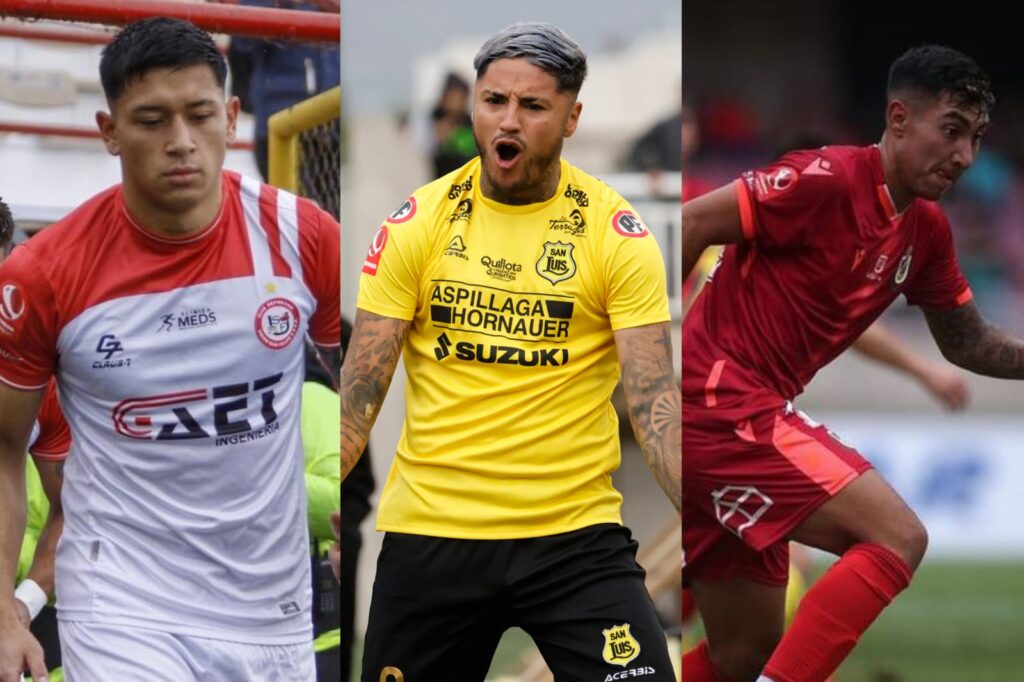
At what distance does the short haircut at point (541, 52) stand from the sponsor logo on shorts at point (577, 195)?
0.24 metres

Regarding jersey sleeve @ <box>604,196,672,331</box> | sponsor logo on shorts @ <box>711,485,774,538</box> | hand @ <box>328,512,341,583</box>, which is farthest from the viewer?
hand @ <box>328,512,341,583</box>

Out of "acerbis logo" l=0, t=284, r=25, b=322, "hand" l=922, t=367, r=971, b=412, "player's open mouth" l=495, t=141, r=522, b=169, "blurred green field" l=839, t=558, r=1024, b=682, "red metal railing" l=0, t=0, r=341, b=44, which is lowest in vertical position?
"blurred green field" l=839, t=558, r=1024, b=682

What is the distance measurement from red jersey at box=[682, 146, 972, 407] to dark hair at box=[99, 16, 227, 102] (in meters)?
1.48

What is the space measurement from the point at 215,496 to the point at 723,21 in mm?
2597

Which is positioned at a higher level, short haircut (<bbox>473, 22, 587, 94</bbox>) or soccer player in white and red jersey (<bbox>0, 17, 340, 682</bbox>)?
short haircut (<bbox>473, 22, 587, 94</bbox>)

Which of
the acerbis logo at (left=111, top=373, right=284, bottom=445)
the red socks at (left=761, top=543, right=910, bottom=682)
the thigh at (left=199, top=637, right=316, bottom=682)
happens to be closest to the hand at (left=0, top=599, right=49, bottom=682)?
the thigh at (left=199, top=637, right=316, bottom=682)

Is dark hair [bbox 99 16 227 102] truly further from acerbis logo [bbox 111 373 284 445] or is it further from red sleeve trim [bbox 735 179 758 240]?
red sleeve trim [bbox 735 179 758 240]

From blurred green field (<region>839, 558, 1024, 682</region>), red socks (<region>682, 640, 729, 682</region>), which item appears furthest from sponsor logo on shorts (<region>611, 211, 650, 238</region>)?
blurred green field (<region>839, 558, 1024, 682</region>)

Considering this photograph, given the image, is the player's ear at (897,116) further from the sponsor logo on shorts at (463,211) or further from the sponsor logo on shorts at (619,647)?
the sponsor logo on shorts at (619,647)

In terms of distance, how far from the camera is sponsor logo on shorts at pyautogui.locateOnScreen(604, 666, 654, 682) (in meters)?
3.66

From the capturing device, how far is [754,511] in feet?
14.9

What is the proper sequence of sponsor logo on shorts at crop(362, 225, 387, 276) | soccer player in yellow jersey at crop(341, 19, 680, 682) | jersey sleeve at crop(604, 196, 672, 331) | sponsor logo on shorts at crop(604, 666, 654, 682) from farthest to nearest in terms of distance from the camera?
sponsor logo on shorts at crop(362, 225, 387, 276), jersey sleeve at crop(604, 196, 672, 331), soccer player in yellow jersey at crop(341, 19, 680, 682), sponsor logo on shorts at crop(604, 666, 654, 682)

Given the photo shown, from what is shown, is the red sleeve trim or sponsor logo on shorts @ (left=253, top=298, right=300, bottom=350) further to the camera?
the red sleeve trim

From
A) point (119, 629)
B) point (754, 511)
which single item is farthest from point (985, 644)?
point (119, 629)
